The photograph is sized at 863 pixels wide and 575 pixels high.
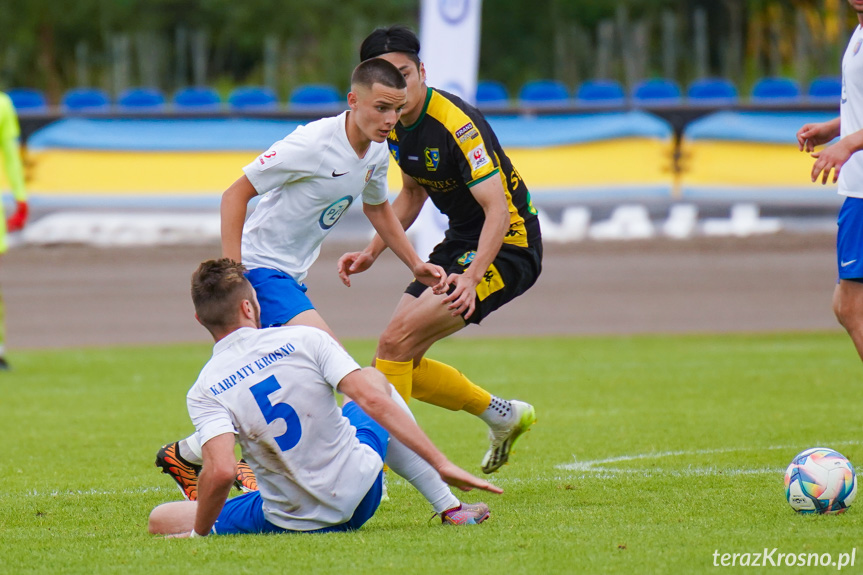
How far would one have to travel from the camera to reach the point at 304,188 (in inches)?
215

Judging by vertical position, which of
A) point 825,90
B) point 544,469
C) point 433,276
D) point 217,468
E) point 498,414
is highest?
Answer: point 433,276

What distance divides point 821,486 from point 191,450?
266cm

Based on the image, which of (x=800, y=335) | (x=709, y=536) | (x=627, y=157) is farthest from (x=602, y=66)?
(x=709, y=536)

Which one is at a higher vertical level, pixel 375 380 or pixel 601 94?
pixel 375 380

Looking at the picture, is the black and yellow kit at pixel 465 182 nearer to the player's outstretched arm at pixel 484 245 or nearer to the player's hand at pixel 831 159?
the player's outstretched arm at pixel 484 245

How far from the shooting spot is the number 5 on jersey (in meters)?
4.23

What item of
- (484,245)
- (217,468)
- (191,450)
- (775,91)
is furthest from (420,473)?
(775,91)

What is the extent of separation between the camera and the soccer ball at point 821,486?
15.1 feet

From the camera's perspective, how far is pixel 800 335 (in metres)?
13.8

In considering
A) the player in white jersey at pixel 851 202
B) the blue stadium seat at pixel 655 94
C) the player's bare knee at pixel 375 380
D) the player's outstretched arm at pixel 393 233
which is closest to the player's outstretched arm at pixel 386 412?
the player's bare knee at pixel 375 380

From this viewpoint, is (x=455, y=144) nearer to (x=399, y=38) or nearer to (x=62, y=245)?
(x=399, y=38)

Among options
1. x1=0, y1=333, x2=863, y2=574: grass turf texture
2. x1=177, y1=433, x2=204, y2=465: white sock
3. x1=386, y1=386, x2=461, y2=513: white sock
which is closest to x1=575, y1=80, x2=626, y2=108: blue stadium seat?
x1=0, y1=333, x2=863, y2=574: grass turf texture

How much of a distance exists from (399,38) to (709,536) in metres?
2.78

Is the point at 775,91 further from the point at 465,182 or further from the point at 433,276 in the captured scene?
the point at 433,276
